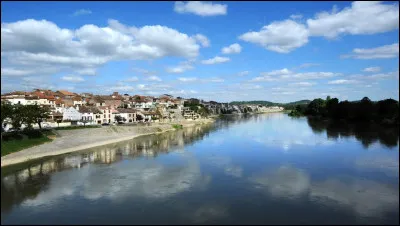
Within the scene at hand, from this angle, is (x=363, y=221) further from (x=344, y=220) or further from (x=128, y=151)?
(x=128, y=151)

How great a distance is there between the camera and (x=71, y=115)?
67812 mm

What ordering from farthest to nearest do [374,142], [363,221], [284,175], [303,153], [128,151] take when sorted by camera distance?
[374,142], [128,151], [303,153], [284,175], [363,221]

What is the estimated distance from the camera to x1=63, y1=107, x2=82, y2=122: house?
2653 inches

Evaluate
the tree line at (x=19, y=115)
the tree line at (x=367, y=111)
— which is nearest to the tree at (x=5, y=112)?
the tree line at (x=19, y=115)

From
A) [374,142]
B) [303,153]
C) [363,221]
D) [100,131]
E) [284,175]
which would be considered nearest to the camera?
[363,221]

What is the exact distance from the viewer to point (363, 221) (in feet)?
54.5

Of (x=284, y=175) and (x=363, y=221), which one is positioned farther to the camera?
(x=284, y=175)

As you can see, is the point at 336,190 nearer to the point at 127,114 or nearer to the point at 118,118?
the point at 118,118

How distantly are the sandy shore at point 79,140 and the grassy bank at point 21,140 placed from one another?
817mm

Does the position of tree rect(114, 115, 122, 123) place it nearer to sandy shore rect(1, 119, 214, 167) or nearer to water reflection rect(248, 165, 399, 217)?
sandy shore rect(1, 119, 214, 167)

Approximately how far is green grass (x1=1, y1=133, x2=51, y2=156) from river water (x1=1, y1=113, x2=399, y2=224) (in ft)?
13.8

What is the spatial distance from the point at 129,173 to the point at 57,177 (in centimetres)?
558

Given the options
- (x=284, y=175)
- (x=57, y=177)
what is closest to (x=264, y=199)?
(x=284, y=175)

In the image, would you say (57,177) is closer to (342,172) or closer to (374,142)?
(342,172)
